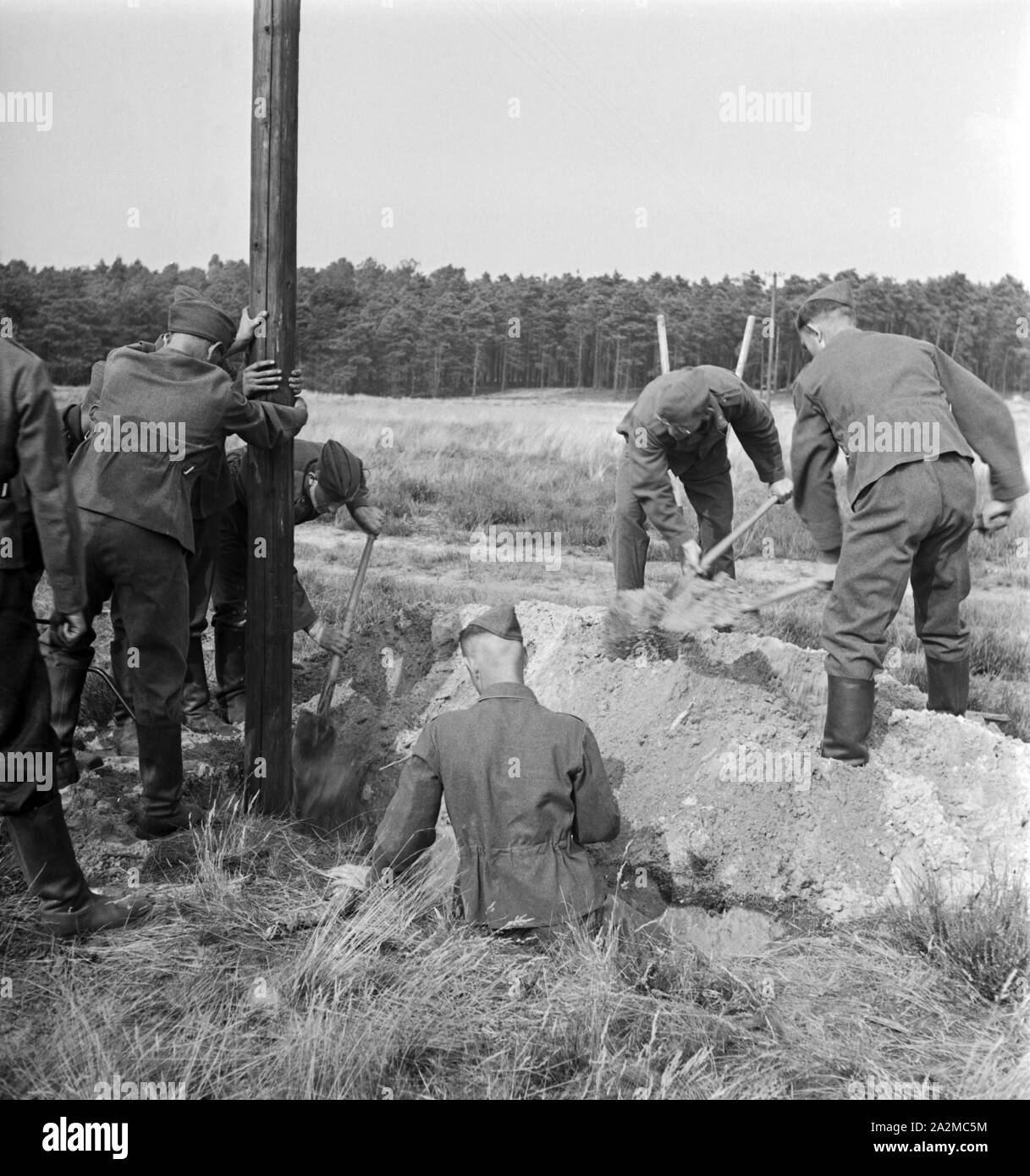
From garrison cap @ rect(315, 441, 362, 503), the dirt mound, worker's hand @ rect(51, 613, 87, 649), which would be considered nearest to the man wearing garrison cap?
garrison cap @ rect(315, 441, 362, 503)

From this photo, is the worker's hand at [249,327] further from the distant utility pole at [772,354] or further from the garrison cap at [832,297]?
the distant utility pole at [772,354]

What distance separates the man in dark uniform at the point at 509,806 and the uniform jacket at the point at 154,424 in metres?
1.53

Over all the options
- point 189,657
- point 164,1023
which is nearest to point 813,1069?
point 164,1023

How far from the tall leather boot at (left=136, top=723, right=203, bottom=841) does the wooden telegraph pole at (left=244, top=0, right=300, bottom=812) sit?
1.46 feet

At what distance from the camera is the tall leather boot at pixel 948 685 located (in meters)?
5.36

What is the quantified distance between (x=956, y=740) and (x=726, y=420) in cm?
238

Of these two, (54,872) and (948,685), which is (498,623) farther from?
(948,685)

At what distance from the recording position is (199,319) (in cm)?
454

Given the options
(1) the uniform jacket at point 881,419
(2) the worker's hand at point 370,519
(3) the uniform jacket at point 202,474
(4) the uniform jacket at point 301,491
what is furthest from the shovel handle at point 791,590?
(3) the uniform jacket at point 202,474

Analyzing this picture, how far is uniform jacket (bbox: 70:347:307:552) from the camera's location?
4.38 metres

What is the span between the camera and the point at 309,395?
30.2 meters

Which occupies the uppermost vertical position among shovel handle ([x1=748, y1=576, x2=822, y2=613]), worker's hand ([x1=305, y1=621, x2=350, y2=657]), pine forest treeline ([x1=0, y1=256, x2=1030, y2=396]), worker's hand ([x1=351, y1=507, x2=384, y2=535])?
pine forest treeline ([x1=0, y1=256, x2=1030, y2=396])

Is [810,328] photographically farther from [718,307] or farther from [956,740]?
[718,307]

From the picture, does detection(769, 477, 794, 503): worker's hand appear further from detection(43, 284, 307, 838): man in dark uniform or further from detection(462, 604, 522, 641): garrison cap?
detection(43, 284, 307, 838): man in dark uniform
